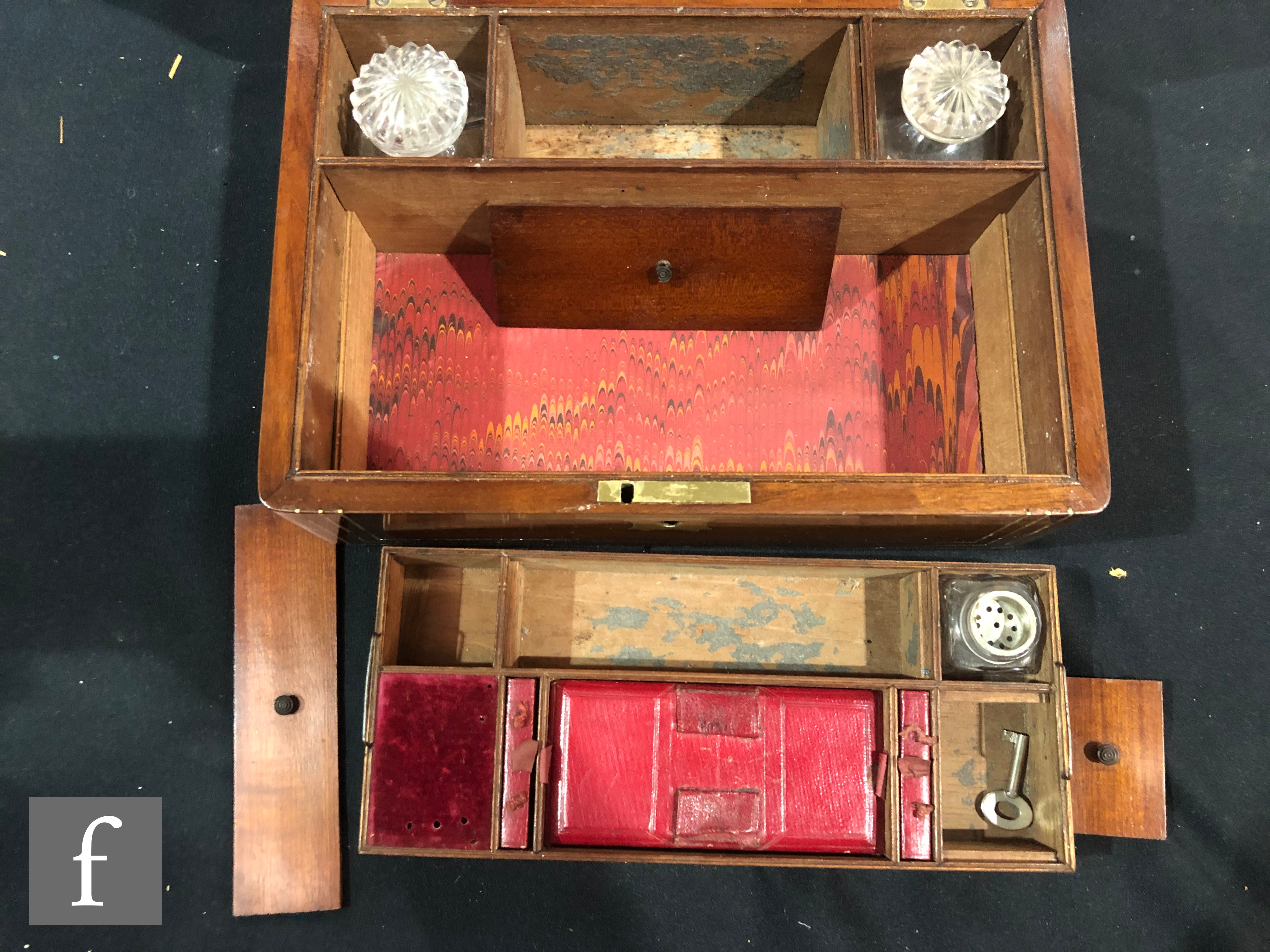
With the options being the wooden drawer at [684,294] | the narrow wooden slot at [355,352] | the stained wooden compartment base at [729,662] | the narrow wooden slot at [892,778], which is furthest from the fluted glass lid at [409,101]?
the narrow wooden slot at [892,778]

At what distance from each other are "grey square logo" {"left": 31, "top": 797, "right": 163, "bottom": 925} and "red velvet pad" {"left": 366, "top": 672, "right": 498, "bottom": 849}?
0.65 meters

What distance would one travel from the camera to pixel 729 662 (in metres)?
1.62

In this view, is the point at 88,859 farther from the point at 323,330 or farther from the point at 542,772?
the point at 323,330

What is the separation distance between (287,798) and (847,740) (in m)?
1.12

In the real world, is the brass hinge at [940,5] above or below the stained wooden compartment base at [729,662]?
above

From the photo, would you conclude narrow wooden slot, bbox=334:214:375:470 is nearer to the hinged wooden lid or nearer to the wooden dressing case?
the wooden dressing case

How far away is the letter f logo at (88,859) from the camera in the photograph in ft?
5.60

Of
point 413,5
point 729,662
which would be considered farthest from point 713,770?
point 413,5

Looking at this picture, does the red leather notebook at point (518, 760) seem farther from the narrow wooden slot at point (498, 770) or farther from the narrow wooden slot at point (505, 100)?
the narrow wooden slot at point (505, 100)

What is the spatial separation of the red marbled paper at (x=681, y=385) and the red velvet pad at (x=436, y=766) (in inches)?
17.3

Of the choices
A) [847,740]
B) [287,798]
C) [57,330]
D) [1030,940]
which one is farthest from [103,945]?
[1030,940]

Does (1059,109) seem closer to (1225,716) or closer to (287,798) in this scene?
(1225,716)

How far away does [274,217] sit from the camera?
1953 millimetres

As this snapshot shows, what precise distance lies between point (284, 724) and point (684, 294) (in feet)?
3.91
